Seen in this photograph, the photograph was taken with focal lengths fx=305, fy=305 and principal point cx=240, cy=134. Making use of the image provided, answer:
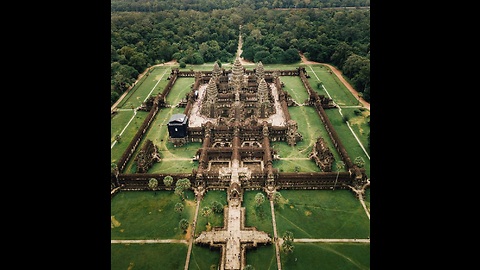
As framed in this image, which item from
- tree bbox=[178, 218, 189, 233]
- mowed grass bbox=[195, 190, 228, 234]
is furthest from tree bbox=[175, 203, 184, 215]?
mowed grass bbox=[195, 190, 228, 234]

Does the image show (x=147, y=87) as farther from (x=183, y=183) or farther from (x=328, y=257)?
(x=328, y=257)

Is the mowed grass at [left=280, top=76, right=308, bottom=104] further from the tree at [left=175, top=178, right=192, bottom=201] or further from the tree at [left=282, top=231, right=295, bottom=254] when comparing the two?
the tree at [left=282, top=231, right=295, bottom=254]

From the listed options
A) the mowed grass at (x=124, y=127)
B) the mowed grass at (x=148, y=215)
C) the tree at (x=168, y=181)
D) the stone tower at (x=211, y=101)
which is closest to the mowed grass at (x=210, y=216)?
the mowed grass at (x=148, y=215)

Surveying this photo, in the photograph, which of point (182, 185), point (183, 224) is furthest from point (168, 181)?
point (183, 224)

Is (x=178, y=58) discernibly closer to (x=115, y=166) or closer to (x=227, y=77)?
(x=227, y=77)

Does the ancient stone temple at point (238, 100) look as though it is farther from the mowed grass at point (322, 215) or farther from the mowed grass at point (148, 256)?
the mowed grass at point (148, 256)
